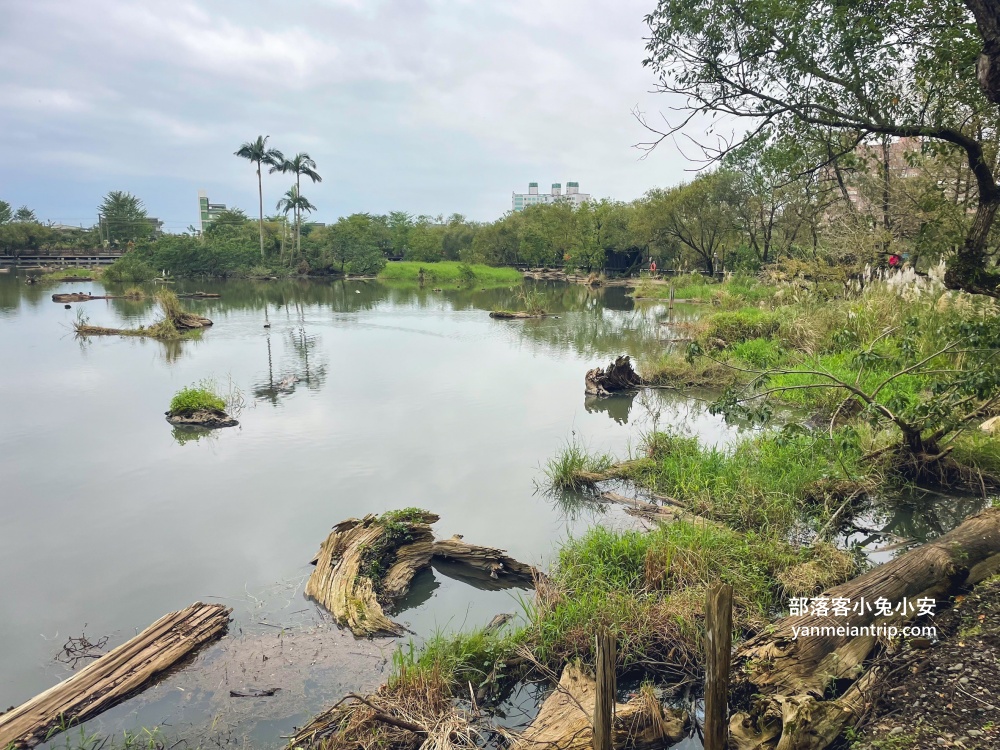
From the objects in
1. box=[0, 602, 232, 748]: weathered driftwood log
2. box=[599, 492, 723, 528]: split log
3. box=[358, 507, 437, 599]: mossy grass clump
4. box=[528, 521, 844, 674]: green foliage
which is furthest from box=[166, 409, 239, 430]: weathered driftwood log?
box=[528, 521, 844, 674]: green foliage

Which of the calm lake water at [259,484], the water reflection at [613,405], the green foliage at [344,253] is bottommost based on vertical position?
the calm lake water at [259,484]

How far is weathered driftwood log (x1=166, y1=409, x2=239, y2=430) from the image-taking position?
1037 centimetres

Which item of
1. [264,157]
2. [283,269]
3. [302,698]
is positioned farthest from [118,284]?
[302,698]

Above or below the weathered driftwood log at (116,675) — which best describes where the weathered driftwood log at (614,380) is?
above

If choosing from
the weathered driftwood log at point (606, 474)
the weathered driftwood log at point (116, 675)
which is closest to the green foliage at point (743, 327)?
the weathered driftwood log at point (606, 474)

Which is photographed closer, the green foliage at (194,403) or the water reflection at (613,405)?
the green foliage at (194,403)

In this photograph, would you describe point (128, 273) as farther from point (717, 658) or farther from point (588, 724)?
point (717, 658)

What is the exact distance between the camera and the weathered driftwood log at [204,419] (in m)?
10.4

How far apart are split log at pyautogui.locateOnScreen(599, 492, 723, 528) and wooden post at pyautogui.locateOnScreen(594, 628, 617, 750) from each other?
114 inches

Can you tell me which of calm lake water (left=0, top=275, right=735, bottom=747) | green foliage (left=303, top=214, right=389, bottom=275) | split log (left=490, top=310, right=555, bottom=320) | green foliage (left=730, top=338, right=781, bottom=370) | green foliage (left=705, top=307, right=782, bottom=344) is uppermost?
green foliage (left=303, top=214, right=389, bottom=275)

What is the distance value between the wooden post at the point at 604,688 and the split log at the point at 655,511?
2906 millimetres

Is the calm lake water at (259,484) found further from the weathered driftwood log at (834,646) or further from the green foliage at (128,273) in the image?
the green foliage at (128,273)

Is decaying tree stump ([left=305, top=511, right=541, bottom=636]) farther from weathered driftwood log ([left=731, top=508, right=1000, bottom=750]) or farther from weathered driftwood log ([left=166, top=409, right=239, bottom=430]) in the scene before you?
weathered driftwood log ([left=166, top=409, right=239, bottom=430])

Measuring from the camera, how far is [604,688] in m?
2.83
